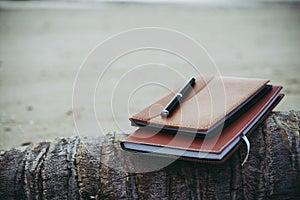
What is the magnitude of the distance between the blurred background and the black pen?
53cm

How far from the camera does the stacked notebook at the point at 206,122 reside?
835 mm

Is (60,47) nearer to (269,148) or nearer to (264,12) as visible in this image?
(264,12)

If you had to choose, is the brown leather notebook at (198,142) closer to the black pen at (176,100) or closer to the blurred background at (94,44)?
the black pen at (176,100)

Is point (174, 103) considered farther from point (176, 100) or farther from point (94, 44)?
point (94, 44)

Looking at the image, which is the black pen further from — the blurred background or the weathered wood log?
the blurred background

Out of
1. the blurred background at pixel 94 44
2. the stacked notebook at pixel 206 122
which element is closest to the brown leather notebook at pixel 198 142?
the stacked notebook at pixel 206 122

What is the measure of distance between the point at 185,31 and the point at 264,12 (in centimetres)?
76

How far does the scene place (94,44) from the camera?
250cm

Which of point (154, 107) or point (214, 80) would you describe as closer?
point (154, 107)

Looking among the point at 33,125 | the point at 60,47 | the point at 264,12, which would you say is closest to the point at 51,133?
the point at 33,125

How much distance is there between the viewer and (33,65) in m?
2.25

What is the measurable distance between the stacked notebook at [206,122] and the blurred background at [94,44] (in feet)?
1.94

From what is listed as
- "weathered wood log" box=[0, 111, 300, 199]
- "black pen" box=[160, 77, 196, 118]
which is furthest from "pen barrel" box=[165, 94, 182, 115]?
"weathered wood log" box=[0, 111, 300, 199]

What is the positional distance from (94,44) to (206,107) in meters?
1.64
